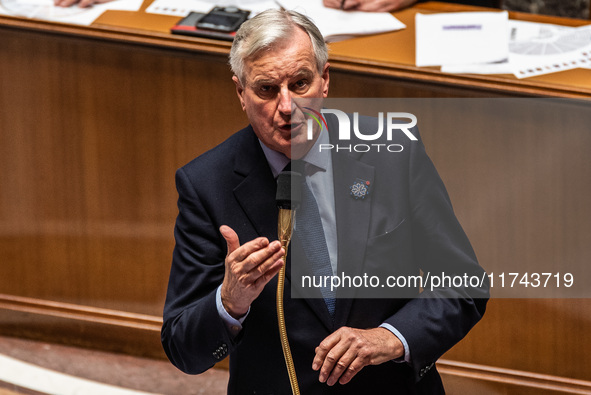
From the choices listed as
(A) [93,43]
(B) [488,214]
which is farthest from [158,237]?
(B) [488,214]

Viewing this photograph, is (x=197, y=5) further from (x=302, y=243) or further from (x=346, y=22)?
(x=302, y=243)

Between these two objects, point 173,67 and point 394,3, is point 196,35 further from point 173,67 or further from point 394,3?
point 394,3

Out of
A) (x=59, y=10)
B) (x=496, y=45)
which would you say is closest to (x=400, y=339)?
(x=496, y=45)

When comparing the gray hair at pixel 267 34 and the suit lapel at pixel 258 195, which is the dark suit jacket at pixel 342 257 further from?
Result: the gray hair at pixel 267 34

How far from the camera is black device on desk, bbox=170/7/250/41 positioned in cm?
267

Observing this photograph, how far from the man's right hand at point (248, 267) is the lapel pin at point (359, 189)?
0.33m

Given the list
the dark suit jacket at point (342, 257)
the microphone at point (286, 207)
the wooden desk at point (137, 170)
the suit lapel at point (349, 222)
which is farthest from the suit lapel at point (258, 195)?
the wooden desk at point (137, 170)


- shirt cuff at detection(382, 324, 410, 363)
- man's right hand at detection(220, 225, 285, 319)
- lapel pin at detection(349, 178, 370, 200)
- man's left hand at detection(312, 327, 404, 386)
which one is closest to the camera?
man's right hand at detection(220, 225, 285, 319)

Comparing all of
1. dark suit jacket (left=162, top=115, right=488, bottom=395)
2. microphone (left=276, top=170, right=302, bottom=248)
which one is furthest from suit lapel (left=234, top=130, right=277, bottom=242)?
microphone (left=276, top=170, right=302, bottom=248)

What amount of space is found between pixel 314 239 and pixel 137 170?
1232mm

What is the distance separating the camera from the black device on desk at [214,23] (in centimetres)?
267

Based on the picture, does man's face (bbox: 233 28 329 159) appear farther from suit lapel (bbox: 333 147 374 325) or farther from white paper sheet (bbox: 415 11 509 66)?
white paper sheet (bbox: 415 11 509 66)

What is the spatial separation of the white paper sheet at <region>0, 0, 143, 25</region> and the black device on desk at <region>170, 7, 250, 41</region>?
0.25 m

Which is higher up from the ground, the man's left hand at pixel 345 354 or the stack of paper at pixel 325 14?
the stack of paper at pixel 325 14
